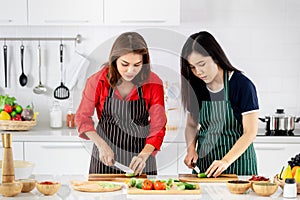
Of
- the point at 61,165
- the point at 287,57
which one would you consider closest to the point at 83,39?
the point at 61,165

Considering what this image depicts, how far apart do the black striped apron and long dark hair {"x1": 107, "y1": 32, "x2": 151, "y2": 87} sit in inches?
2.8

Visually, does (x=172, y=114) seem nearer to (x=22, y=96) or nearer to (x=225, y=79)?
(x=225, y=79)

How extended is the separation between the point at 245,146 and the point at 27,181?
1.10 m

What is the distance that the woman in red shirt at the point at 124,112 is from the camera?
2848 millimetres

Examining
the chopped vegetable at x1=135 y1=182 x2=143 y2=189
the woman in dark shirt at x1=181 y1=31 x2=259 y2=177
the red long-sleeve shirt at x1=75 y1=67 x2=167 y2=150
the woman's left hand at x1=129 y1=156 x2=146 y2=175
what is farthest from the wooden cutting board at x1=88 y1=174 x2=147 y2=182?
the woman in dark shirt at x1=181 y1=31 x2=259 y2=177

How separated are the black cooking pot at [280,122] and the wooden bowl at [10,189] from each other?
7.51ft

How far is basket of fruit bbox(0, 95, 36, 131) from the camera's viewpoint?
4.19 m

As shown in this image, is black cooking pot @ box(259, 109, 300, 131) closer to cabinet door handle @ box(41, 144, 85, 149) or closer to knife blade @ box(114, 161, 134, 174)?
cabinet door handle @ box(41, 144, 85, 149)

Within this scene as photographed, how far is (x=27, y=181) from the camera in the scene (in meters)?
2.48

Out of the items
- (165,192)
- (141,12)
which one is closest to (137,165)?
(165,192)

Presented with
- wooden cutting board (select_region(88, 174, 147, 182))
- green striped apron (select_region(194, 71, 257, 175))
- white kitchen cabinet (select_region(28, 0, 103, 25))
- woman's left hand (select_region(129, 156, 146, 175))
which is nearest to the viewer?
wooden cutting board (select_region(88, 174, 147, 182))

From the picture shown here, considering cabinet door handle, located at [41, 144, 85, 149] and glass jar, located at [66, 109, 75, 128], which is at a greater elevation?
glass jar, located at [66, 109, 75, 128]

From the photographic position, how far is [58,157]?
13.7ft

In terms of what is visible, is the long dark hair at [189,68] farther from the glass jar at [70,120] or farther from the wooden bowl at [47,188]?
the glass jar at [70,120]
